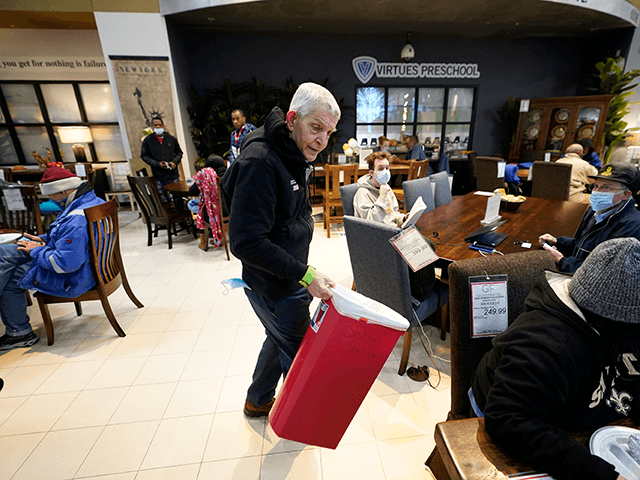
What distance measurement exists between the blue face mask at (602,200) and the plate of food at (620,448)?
1.53m

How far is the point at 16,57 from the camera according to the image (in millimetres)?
5344

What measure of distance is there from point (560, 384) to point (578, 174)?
4.30 m

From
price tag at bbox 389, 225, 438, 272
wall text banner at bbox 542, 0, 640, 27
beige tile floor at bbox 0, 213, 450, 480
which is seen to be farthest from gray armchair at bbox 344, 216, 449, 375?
wall text banner at bbox 542, 0, 640, 27

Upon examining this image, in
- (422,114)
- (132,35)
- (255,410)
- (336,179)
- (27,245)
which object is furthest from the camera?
(422,114)

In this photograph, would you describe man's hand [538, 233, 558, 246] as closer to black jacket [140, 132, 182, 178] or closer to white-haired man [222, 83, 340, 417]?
white-haired man [222, 83, 340, 417]

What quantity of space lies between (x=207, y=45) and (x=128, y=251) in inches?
171

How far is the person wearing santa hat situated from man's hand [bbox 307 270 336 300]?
1803 millimetres

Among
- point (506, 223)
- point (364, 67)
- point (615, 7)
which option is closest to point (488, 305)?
point (506, 223)

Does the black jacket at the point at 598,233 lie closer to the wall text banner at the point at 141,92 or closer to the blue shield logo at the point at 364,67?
the wall text banner at the point at 141,92

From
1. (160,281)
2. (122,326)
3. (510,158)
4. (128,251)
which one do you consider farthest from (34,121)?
(510,158)

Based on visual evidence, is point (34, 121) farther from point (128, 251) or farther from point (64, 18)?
point (128, 251)

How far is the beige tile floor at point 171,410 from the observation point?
4.57 feet

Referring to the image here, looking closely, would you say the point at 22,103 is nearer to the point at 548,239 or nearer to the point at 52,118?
the point at 52,118

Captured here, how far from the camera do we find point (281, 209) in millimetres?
1131
